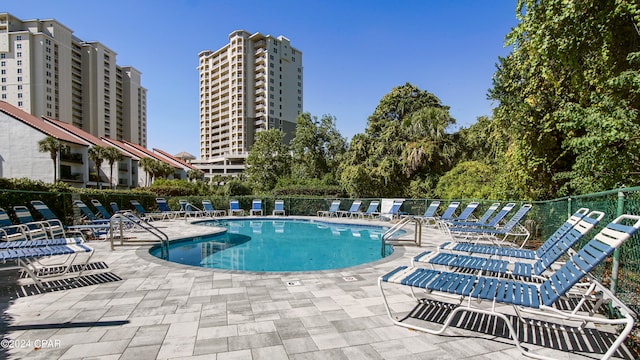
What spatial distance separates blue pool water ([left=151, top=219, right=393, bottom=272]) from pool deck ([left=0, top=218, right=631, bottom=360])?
2.90 metres

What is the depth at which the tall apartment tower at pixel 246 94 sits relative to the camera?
73875mm

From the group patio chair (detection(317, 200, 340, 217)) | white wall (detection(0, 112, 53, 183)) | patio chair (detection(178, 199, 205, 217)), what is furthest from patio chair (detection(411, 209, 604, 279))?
white wall (detection(0, 112, 53, 183))

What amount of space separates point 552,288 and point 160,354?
135 inches

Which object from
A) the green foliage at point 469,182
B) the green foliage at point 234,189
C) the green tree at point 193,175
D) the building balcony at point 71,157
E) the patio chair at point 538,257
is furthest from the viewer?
the green tree at point 193,175

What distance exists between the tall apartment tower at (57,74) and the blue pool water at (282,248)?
6702cm

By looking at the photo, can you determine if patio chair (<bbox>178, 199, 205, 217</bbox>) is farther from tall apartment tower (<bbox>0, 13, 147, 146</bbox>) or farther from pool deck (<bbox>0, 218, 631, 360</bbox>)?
tall apartment tower (<bbox>0, 13, 147, 146</bbox>)

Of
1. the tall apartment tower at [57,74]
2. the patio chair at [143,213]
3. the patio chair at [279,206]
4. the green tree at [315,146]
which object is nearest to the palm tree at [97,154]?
Answer: the green tree at [315,146]

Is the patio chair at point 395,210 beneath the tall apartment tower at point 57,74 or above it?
beneath

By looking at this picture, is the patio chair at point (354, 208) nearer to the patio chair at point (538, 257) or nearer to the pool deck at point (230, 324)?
the pool deck at point (230, 324)

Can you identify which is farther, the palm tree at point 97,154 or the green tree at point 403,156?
the palm tree at point 97,154

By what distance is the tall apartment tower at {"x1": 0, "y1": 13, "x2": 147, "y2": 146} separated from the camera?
5831cm

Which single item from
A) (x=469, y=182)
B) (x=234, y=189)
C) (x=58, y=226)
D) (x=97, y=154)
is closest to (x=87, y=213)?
(x=58, y=226)

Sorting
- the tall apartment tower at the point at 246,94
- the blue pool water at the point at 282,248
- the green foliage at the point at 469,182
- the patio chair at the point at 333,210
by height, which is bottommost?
the blue pool water at the point at 282,248

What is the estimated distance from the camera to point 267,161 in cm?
3130
